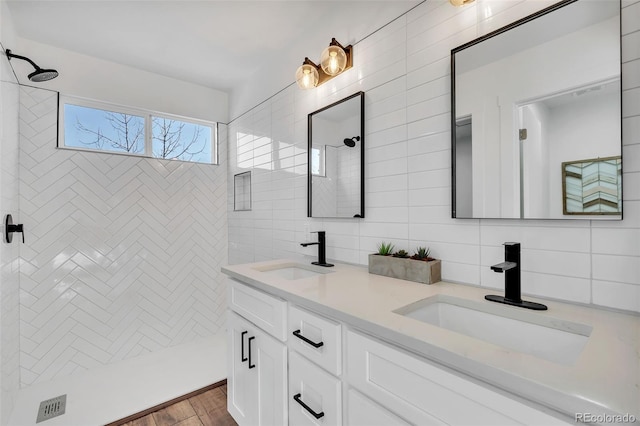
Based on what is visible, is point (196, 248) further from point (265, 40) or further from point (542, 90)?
point (542, 90)

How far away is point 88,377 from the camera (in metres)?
2.35

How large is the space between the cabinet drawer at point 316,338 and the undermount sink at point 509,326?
235mm

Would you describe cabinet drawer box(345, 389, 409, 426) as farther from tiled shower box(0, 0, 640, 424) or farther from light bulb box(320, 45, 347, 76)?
light bulb box(320, 45, 347, 76)

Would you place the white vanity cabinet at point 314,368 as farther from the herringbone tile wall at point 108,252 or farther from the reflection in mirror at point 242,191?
the herringbone tile wall at point 108,252

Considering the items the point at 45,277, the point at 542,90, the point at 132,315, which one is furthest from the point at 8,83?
the point at 542,90

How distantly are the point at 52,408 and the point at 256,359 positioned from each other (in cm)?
162

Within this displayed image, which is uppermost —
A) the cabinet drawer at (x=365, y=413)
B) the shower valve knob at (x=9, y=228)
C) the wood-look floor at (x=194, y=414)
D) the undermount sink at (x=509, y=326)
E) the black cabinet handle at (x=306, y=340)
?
the shower valve knob at (x=9, y=228)

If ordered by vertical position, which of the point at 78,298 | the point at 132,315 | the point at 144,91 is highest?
the point at 144,91

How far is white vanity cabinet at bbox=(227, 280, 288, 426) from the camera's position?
129 centimetres

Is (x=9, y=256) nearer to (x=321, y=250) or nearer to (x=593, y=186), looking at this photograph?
(x=321, y=250)

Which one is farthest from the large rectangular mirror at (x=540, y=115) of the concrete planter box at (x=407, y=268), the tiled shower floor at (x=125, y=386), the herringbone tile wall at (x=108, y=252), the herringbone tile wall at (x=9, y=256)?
the herringbone tile wall at (x=108, y=252)

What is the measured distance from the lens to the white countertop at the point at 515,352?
1.72 feet

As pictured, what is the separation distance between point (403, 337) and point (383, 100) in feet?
4.15

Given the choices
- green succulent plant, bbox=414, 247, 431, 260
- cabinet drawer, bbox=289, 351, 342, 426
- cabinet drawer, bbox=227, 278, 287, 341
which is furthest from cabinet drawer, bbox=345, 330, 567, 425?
green succulent plant, bbox=414, 247, 431, 260
